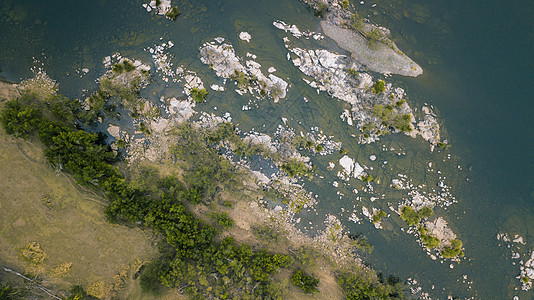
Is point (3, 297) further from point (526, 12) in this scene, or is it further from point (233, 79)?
point (526, 12)

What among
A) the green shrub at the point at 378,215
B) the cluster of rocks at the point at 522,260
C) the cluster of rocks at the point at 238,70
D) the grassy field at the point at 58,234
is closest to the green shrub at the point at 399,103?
the green shrub at the point at 378,215

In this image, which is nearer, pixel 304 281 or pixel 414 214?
pixel 304 281

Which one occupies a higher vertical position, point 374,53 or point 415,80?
point 374,53

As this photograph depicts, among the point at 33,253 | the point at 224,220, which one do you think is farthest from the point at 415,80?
the point at 33,253

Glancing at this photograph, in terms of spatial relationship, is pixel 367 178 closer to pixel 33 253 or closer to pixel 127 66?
pixel 127 66

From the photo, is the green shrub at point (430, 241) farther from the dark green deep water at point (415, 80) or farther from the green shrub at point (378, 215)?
the green shrub at point (378, 215)

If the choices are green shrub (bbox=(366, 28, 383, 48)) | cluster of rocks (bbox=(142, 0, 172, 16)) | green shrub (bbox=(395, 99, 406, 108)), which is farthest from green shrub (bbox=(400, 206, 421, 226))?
cluster of rocks (bbox=(142, 0, 172, 16))
